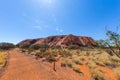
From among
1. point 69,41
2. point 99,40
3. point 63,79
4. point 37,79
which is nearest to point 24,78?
point 37,79

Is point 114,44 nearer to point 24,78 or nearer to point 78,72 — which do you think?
point 78,72

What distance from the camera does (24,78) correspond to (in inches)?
405

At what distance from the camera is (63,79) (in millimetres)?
10148

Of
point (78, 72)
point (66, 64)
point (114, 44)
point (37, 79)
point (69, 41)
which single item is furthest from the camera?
point (69, 41)


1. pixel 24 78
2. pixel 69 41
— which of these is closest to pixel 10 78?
pixel 24 78

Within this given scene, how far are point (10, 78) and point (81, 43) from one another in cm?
10953

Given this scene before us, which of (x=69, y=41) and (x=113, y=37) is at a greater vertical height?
(x=69, y=41)

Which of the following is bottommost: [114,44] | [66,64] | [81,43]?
[66,64]

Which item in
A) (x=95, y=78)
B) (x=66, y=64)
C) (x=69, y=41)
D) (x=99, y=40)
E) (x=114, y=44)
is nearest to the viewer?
(x=114, y=44)

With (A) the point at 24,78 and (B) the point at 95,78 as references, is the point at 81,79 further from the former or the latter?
(A) the point at 24,78

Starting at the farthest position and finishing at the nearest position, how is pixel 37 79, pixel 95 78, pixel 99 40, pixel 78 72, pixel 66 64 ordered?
pixel 66 64 < pixel 78 72 < pixel 95 78 < pixel 37 79 < pixel 99 40

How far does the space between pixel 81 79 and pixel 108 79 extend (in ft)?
7.94

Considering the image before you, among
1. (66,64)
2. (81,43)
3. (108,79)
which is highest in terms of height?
(81,43)

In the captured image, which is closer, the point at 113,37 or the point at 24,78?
the point at 113,37
